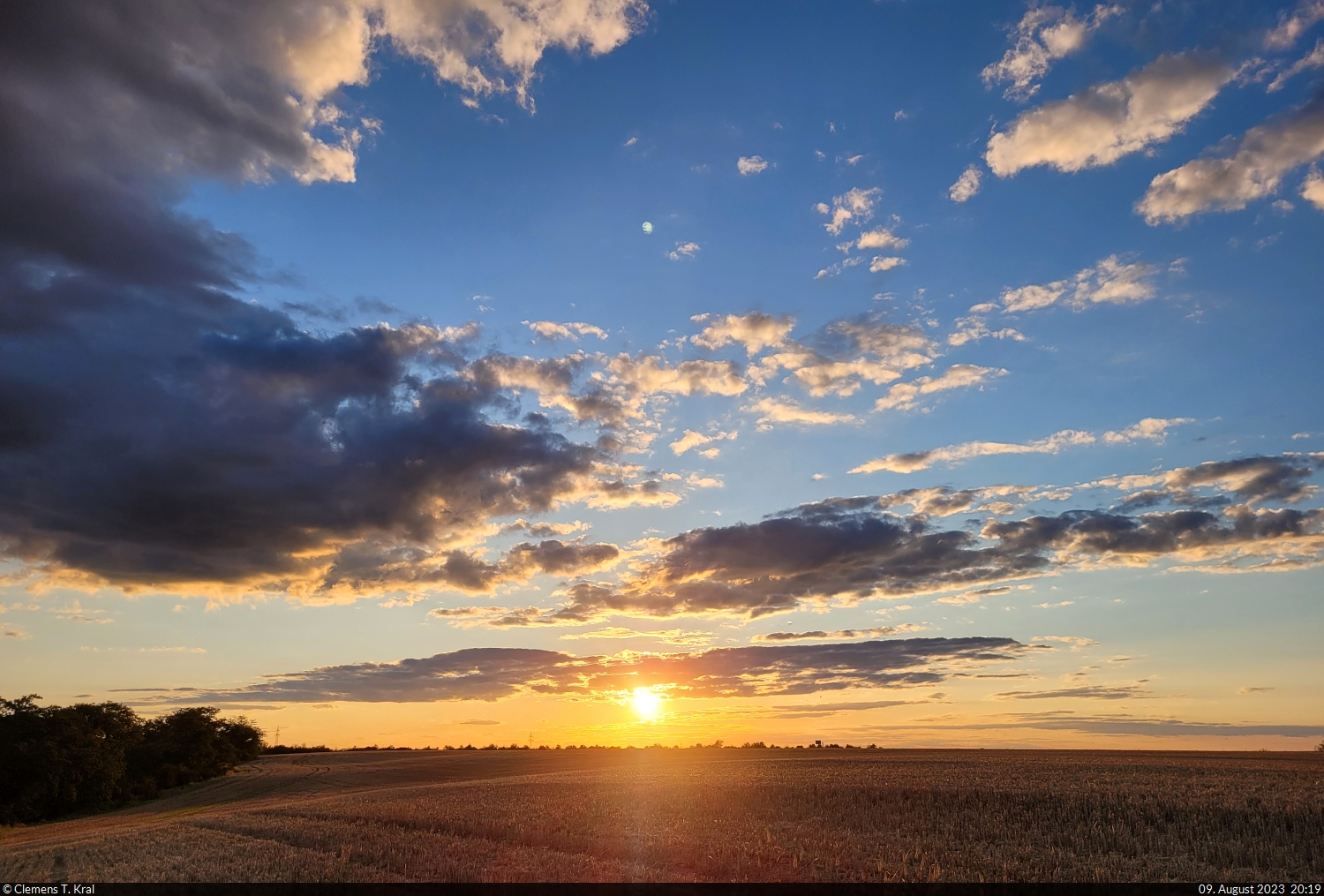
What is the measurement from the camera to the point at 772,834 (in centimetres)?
2469

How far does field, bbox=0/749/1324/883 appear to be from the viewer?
1986cm

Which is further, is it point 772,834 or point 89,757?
point 89,757

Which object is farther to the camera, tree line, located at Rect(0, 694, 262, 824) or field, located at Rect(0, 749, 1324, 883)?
tree line, located at Rect(0, 694, 262, 824)

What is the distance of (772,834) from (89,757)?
6276 cm

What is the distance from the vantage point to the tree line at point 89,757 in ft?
191

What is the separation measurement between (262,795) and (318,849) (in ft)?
142

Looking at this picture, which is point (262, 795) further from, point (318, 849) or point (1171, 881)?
point (1171, 881)

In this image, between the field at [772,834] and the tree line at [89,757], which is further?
the tree line at [89,757]

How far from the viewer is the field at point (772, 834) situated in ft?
65.2

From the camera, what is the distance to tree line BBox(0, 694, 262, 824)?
5812 centimetres

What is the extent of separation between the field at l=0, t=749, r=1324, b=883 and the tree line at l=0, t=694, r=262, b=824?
75.9 feet

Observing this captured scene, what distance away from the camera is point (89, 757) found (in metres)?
61.8

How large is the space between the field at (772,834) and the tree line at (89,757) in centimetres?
2314
